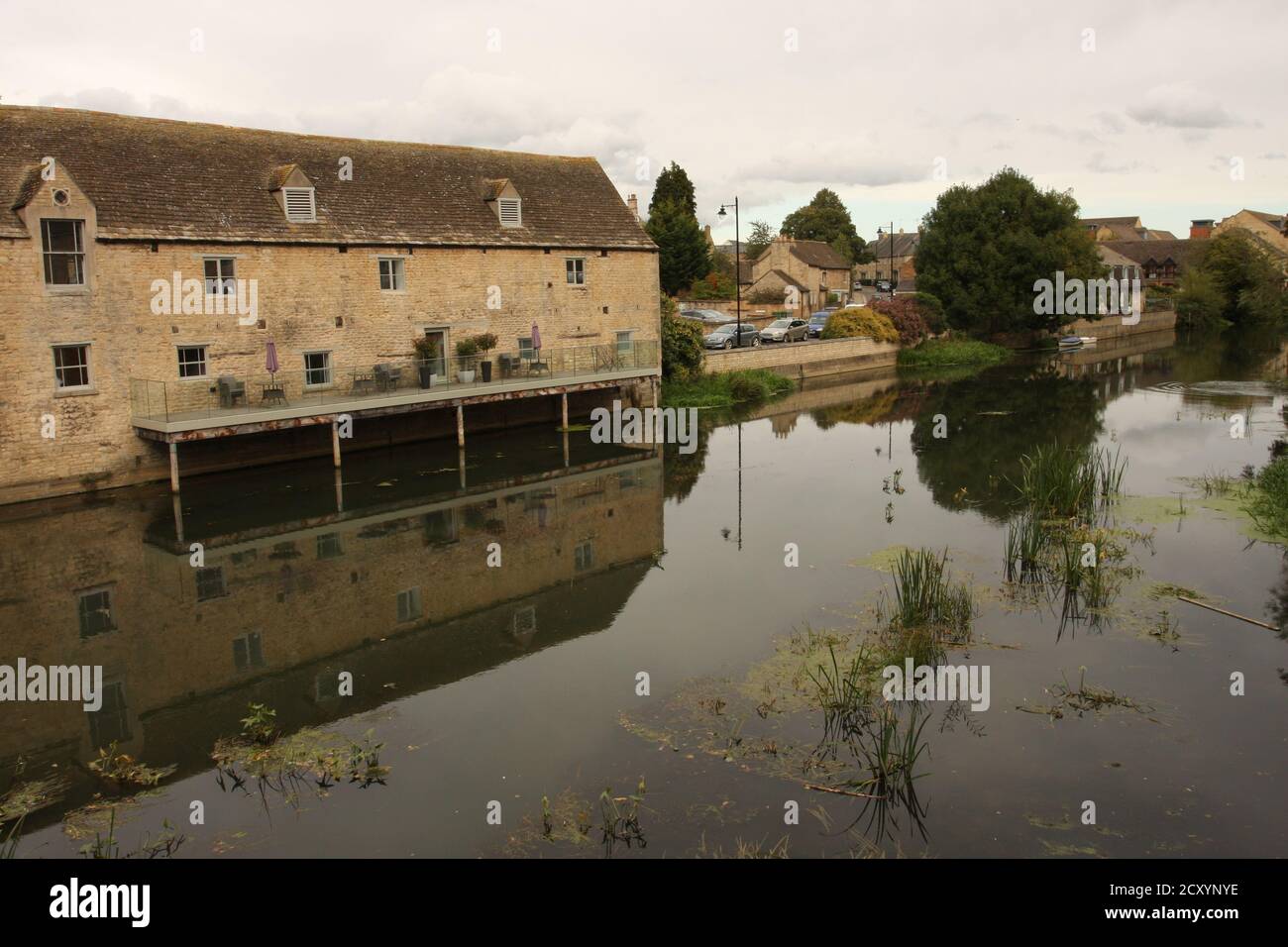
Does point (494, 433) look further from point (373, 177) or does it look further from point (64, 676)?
point (64, 676)

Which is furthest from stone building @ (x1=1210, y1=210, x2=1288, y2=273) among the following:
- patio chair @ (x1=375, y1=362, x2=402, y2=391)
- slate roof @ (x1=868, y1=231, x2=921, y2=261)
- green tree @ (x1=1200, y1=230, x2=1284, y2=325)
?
patio chair @ (x1=375, y1=362, x2=402, y2=391)

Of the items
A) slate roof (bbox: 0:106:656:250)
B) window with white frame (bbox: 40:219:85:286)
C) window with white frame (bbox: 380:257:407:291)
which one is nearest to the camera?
window with white frame (bbox: 40:219:85:286)

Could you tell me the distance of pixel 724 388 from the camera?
119ft

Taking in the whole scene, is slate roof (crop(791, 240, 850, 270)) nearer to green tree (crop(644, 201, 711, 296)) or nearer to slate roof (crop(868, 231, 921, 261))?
green tree (crop(644, 201, 711, 296))

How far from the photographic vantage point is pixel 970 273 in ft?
174

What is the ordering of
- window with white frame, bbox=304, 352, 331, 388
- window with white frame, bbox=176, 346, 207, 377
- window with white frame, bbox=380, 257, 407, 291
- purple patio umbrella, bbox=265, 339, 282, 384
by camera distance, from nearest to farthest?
1. purple patio umbrella, bbox=265, 339, 282, 384
2. window with white frame, bbox=176, 346, 207, 377
3. window with white frame, bbox=304, 352, 331, 388
4. window with white frame, bbox=380, 257, 407, 291

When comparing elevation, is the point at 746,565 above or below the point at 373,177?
below

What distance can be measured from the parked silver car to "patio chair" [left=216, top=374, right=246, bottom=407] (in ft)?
90.6

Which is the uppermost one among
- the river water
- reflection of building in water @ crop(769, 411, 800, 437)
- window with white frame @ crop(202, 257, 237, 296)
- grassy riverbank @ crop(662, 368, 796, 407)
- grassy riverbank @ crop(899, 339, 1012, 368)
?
window with white frame @ crop(202, 257, 237, 296)

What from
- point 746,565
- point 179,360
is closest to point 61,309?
point 179,360

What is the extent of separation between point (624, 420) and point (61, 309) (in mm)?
16124

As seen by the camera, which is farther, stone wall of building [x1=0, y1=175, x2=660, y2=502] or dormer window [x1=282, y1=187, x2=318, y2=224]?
dormer window [x1=282, y1=187, x2=318, y2=224]

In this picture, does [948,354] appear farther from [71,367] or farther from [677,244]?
[71,367]

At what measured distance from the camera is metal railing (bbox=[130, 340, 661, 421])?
2212 centimetres
